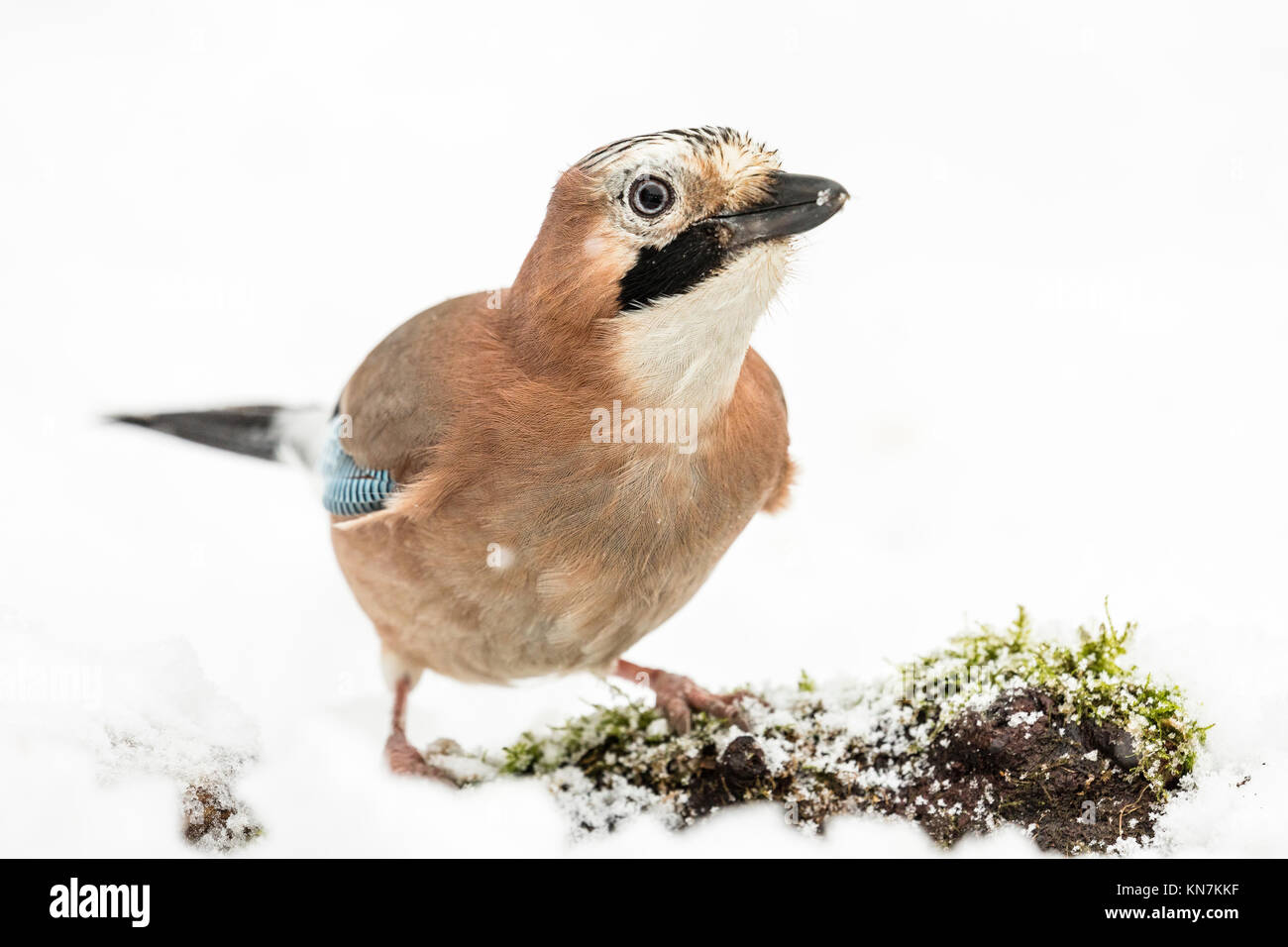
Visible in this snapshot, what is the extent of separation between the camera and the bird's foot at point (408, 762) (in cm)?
501

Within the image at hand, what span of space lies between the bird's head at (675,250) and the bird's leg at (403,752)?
1.86 m

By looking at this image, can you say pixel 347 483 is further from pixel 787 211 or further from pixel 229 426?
pixel 787 211

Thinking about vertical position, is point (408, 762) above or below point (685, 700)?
below

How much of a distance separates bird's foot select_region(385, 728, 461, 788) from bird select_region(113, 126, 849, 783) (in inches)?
0.7

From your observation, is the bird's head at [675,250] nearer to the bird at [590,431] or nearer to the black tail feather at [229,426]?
the bird at [590,431]

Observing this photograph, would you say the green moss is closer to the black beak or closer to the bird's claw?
the bird's claw

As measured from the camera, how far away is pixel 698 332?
13.5 feet

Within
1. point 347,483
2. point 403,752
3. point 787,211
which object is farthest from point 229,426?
point 787,211

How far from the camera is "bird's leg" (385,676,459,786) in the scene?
5066 millimetres

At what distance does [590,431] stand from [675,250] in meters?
0.73

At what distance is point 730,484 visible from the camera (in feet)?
15.3
